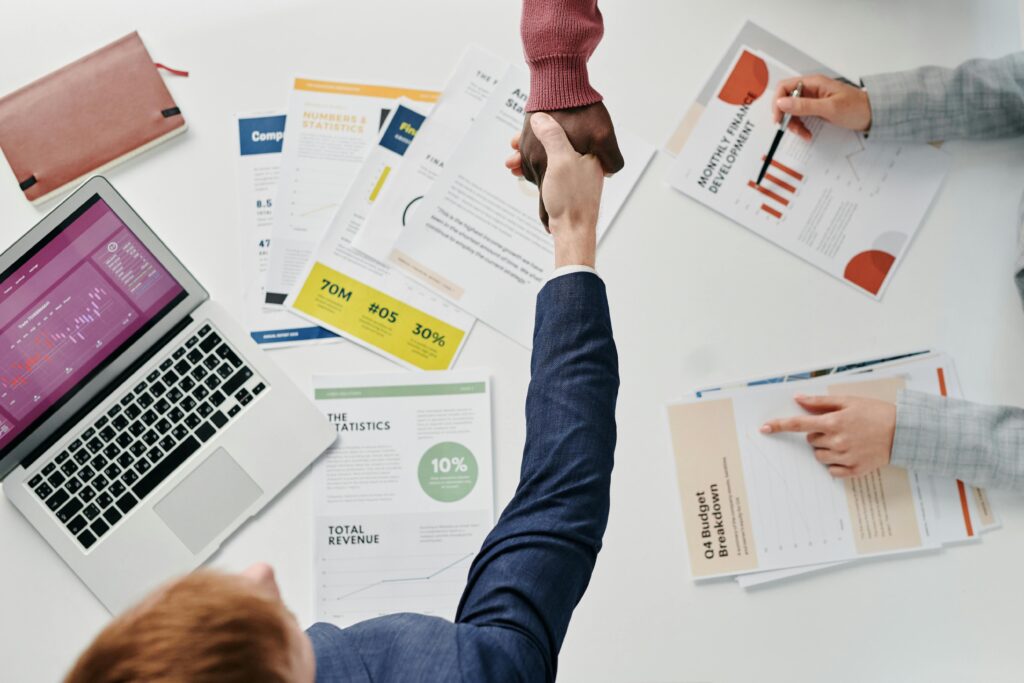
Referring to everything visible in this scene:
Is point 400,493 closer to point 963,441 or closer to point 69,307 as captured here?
point 69,307

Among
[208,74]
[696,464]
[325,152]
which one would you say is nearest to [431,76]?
[325,152]

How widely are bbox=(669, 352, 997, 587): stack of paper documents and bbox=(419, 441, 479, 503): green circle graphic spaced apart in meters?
0.25

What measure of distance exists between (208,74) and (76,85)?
16cm

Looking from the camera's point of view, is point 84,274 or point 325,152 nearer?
point 84,274

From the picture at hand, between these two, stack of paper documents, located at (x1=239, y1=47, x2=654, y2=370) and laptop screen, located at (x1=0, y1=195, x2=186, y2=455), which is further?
stack of paper documents, located at (x1=239, y1=47, x2=654, y2=370)

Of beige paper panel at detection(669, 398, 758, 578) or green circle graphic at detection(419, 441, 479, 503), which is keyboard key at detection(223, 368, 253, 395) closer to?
green circle graphic at detection(419, 441, 479, 503)

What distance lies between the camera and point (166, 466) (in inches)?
37.0

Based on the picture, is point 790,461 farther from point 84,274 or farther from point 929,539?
point 84,274

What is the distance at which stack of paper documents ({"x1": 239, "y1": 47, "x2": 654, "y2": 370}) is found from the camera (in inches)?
39.8

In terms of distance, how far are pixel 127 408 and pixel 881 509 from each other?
893 mm

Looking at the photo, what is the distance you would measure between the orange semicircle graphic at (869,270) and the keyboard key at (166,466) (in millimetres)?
809

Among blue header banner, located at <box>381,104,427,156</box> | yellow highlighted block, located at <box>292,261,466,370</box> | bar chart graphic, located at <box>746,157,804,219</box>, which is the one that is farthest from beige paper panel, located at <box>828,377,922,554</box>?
blue header banner, located at <box>381,104,427,156</box>

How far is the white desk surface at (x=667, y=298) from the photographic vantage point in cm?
96

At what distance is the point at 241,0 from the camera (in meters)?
1.03
